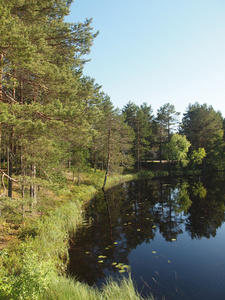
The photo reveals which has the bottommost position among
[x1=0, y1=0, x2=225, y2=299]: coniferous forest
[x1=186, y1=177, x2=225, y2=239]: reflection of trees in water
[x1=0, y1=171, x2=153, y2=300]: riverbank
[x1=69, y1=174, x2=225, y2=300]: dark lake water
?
[x1=69, y1=174, x2=225, y2=300]: dark lake water

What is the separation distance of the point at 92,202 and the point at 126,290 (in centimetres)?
1319

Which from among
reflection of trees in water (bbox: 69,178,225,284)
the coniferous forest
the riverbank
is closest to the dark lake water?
reflection of trees in water (bbox: 69,178,225,284)

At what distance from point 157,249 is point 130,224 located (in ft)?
10.4

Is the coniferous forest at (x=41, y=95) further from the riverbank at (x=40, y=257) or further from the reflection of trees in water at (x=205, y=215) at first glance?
the reflection of trees in water at (x=205, y=215)

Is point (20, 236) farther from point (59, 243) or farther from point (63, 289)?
point (63, 289)

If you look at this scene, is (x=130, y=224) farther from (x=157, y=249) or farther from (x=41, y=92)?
(x=41, y=92)

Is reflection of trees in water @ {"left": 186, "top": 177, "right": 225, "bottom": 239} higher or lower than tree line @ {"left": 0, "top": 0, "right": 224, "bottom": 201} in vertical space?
lower

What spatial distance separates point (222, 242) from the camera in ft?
32.7

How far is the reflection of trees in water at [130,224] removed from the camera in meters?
8.16

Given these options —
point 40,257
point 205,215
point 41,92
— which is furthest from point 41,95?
point 205,215

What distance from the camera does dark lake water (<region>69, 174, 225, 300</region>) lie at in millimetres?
6684

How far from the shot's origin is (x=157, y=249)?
9.22 m

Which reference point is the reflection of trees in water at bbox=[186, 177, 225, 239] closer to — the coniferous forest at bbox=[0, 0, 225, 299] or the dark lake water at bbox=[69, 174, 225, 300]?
the dark lake water at bbox=[69, 174, 225, 300]

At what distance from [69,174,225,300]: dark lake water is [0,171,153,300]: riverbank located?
791mm
